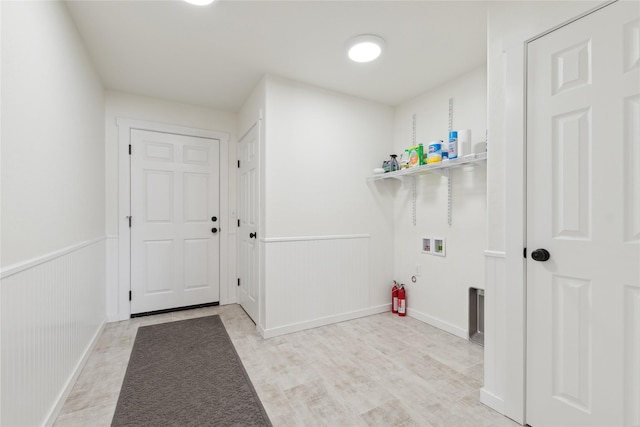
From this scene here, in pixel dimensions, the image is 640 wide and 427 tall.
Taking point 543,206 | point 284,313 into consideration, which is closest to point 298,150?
point 284,313

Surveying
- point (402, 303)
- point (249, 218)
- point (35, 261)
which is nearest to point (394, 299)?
point (402, 303)

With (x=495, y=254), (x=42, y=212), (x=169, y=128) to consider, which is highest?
(x=169, y=128)

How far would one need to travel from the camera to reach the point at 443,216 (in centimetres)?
279

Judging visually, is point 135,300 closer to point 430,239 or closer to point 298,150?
point 298,150

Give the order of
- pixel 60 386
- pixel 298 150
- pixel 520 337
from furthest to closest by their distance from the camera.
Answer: pixel 298 150 < pixel 60 386 < pixel 520 337

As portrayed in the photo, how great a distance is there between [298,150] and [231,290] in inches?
78.7

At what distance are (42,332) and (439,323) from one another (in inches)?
115

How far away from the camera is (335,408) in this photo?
5.42ft

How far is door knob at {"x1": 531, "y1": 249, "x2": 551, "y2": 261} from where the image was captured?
1.42 meters

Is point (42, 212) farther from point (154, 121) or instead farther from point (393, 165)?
point (393, 165)

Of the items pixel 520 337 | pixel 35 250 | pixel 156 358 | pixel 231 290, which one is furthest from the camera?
pixel 231 290

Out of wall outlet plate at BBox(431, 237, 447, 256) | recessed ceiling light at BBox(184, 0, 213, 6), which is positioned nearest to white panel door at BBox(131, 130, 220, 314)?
recessed ceiling light at BBox(184, 0, 213, 6)

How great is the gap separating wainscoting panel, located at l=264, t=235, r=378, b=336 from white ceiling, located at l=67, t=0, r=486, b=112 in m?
1.57

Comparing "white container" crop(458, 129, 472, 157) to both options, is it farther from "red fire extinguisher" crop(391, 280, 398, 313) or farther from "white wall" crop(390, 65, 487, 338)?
"red fire extinguisher" crop(391, 280, 398, 313)
